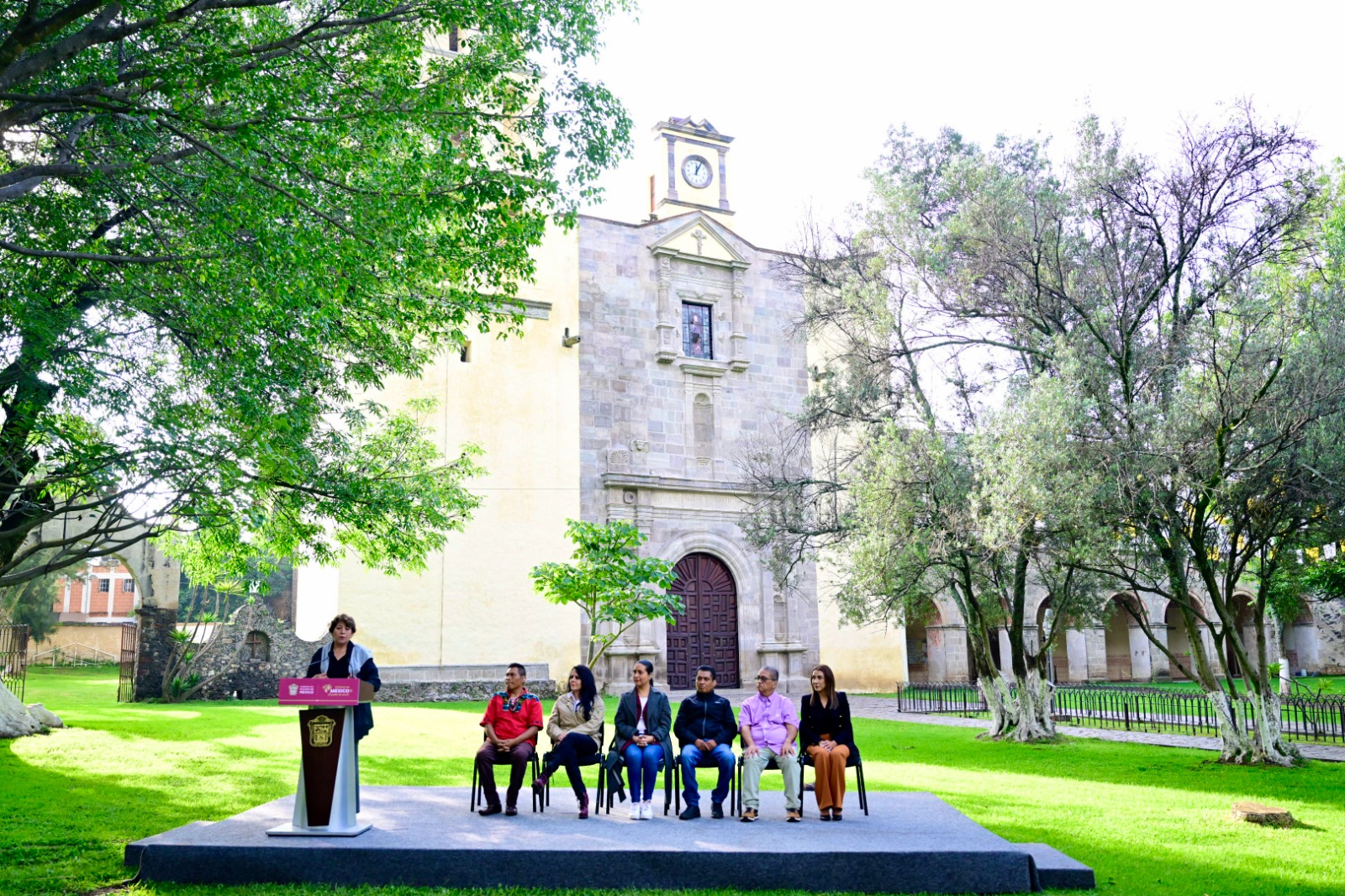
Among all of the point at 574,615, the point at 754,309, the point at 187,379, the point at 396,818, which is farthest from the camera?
the point at 754,309

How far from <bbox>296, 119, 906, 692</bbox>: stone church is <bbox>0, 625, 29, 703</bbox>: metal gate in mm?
6172

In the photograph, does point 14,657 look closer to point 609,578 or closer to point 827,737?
point 609,578

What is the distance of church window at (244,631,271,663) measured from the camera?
24312mm

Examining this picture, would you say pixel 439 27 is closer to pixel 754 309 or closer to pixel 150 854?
pixel 150 854

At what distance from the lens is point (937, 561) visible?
49.0ft

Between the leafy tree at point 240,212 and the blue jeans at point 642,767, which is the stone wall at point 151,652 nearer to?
the leafy tree at point 240,212

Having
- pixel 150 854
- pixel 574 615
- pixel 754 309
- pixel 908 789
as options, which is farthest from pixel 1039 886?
pixel 754 309

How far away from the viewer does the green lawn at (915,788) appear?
717 cm

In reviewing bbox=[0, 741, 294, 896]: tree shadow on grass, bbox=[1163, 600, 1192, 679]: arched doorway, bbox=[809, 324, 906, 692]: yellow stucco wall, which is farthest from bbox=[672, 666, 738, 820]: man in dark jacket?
bbox=[1163, 600, 1192, 679]: arched doorway

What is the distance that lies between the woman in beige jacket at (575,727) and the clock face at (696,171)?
22437 mm

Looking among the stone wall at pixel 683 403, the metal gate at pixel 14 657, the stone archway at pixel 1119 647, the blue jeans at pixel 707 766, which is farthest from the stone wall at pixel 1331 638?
the metal gate at pixel 14 657

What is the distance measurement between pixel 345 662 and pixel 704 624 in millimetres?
19681

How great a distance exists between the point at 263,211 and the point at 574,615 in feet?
58.9

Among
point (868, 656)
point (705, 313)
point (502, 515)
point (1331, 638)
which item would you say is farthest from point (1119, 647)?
point (502, 515)
